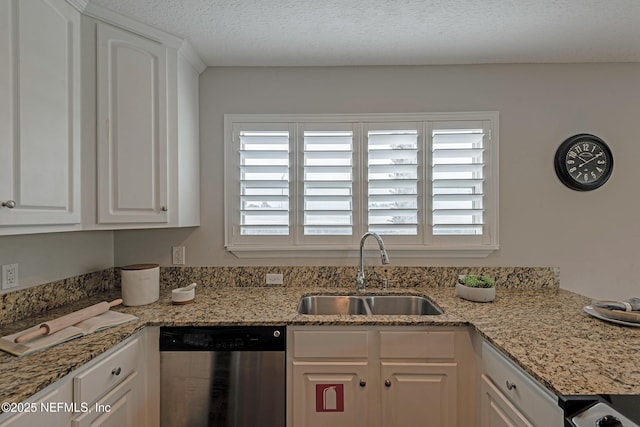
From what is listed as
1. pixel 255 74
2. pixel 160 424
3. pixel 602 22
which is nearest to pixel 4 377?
pixel 160 424

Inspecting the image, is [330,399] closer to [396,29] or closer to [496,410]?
[496,410]

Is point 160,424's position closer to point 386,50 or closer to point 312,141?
point 312,141

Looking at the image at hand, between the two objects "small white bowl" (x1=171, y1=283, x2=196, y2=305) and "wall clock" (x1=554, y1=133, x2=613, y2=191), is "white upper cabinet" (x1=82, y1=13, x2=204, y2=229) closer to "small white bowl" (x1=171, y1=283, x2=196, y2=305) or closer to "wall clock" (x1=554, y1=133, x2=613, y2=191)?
"small white bowl" (x1=171, y1=283, x2=196, y2=305)

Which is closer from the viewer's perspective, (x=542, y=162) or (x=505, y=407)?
(x=505, y=407)

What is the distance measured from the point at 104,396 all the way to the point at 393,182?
75.3 inches

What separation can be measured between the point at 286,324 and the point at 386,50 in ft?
5.81

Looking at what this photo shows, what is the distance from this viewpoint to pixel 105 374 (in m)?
1.25

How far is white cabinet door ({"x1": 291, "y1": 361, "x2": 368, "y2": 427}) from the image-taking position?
154 cm

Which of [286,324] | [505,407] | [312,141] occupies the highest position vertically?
[312,141]

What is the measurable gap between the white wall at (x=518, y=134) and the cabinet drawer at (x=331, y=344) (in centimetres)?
Answer: 68

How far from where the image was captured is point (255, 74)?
2.20 metres

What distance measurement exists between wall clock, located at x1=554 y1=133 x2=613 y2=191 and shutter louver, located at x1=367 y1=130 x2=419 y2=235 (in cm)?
103

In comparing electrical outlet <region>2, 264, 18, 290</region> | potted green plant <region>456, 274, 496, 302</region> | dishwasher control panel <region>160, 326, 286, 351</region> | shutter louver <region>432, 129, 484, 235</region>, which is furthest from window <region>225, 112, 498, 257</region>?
electrical outlet <region>2, 264, 18, 290</region>

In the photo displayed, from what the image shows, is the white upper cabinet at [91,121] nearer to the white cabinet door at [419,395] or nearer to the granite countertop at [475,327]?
the granite countertop at [475,327]
